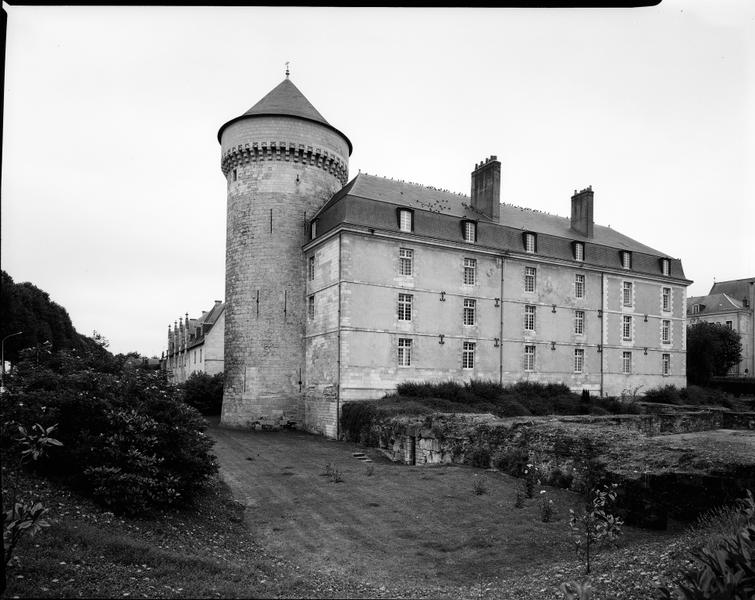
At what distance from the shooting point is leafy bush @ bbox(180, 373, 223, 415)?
3309cm

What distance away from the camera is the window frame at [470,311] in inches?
1076

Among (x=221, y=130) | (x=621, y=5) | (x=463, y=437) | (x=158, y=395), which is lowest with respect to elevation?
(x=463, y=437)

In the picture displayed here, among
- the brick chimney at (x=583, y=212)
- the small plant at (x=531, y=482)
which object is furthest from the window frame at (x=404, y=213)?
the small plant at (x=531, y=482)

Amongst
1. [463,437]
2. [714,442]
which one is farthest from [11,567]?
[463,437]

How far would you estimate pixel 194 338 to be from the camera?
169 ft

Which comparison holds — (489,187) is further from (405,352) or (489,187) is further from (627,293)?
(627,293)

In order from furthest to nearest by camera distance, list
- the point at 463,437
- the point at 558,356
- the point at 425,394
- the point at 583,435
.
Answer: the point at 558,356
the point at 425,394
the point at 463,437
the point at 583,435

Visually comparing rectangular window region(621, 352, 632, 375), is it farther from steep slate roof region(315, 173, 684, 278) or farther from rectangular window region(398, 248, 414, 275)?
rectangular window region(398, 248, 414, 275)

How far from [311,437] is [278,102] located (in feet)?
53.0

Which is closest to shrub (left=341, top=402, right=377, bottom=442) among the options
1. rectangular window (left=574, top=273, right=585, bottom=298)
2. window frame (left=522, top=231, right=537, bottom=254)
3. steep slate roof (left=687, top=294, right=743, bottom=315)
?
window frame (left=522, top=231, right=537, bottom=254)

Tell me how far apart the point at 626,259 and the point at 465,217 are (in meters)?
11.7

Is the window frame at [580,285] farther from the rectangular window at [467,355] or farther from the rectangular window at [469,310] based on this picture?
the rectangular window at [467,355]

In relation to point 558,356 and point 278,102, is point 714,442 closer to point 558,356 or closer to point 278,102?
point 558,356

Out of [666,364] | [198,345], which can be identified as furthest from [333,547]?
[198,345]
